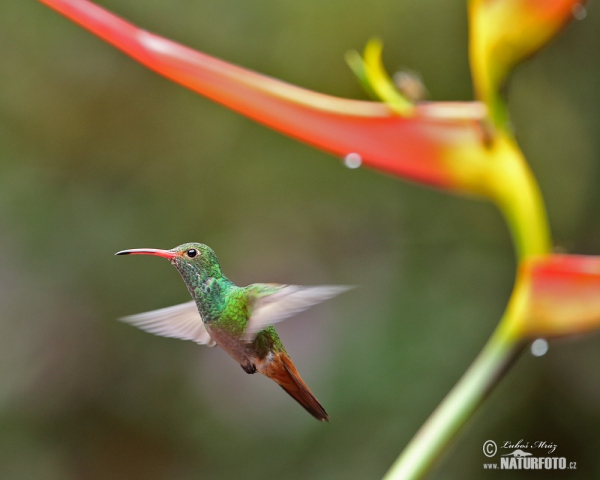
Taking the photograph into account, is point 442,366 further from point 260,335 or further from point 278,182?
point 260,335

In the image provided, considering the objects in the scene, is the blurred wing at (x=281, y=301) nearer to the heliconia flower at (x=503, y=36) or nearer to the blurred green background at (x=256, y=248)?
the heliconia flower at (x=503, y=36)

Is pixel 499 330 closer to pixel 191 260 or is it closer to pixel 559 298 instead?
pixel 559 298

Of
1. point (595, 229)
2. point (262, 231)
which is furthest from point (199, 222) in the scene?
point (595, 229)

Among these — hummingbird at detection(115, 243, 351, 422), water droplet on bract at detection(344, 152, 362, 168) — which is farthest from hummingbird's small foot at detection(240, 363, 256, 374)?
water droplet on bract at detection(344, 152, 362, 168)

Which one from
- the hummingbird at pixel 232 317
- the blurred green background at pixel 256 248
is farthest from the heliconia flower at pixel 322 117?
the blurred green background at pixel 256 248

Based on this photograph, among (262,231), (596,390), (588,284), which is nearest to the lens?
(588,284)
